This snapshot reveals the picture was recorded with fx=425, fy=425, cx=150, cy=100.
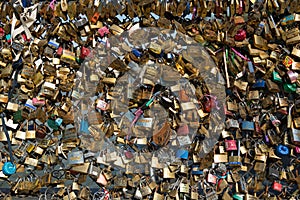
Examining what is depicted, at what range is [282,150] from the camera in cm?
210

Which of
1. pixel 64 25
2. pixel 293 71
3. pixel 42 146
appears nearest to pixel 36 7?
pixel 64 25

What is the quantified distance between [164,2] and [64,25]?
1.64ft

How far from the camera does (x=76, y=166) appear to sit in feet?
6.88

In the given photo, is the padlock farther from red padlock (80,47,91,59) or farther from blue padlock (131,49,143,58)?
red padlock (80,47,91,59)

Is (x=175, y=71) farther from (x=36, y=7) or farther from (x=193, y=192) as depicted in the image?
(x=36, y=7)

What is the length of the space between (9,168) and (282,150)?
1.36 metres

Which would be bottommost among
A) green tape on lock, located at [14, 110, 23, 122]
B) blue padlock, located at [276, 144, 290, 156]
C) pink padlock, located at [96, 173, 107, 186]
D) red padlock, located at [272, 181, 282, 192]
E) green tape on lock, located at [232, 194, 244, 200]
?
green tape on lock, located at [232, 194, 244, 200]

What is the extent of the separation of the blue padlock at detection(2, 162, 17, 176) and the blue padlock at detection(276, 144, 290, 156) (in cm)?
131

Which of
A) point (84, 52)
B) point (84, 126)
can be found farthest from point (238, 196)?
point (84, 52)

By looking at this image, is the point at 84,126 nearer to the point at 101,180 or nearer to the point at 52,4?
the point at 101,180

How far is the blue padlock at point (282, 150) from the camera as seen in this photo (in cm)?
209

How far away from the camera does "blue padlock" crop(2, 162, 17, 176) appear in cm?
212

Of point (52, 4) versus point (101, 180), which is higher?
point (52, 4)

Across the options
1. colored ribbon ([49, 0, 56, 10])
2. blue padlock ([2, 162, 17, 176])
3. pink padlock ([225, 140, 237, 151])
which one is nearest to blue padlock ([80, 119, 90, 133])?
blue padlock ([2, 162, 17, 176])
